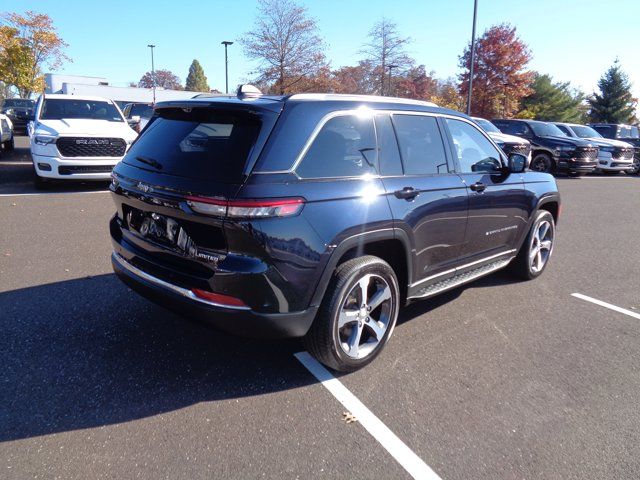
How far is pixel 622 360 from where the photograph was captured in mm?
3639

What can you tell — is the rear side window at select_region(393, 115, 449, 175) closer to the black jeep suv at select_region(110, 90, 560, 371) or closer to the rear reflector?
the black jeep suv at select_region(110, 90, 560, 371)

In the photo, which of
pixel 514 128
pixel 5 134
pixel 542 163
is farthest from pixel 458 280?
pixel 5 134

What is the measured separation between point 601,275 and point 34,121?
10765 mm

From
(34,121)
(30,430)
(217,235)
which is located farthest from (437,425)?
(34,121)

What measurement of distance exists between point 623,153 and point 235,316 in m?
20.5

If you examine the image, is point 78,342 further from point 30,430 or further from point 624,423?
point 624,423

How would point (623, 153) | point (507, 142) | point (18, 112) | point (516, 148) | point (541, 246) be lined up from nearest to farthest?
point (541, 246) < point (507, 142) < point (516, 148) < point (623, 153) < point (18, 112)

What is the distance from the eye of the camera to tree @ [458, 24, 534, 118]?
35.4 m

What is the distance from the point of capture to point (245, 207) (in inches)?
104

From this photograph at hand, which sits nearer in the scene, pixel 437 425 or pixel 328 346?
pixel 437 425

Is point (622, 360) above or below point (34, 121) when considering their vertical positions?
below

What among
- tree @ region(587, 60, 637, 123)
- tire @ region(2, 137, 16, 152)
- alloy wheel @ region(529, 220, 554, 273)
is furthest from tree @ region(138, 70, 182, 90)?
alloy wheel @ region(529, 220, 554, 273)

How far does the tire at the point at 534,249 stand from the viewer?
5.19 m

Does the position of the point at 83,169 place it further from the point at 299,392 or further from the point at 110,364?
the point at 299,392
